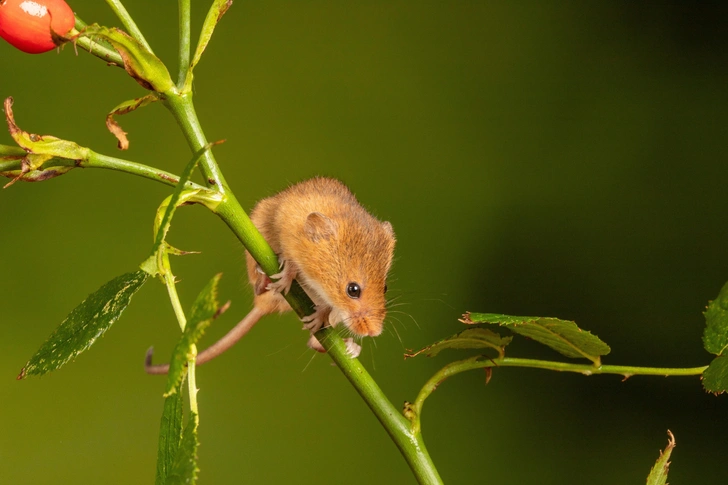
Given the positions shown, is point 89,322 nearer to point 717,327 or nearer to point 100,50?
point 100,50

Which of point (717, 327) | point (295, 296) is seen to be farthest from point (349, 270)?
point (717, 327)

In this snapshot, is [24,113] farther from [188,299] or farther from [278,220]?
[278,220]

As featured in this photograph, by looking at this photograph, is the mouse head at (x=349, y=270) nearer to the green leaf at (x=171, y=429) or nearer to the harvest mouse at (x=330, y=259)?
the harvest mouse at (x=330, y=259)

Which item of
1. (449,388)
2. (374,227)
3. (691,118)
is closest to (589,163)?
(691,118)

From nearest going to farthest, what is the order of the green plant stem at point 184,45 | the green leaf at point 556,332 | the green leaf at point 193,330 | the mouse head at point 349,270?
1. the green leaf at point 193,330
2. the green plant stem at point 184,45
3. the green leaf at point 556,332
4. the mouse head at point 349,270

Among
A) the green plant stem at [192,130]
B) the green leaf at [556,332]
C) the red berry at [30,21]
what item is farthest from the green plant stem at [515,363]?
the red berry at [30,21]

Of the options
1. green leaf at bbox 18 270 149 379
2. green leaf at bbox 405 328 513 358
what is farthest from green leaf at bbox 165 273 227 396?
green leaf at bbox 405 328 513 358
